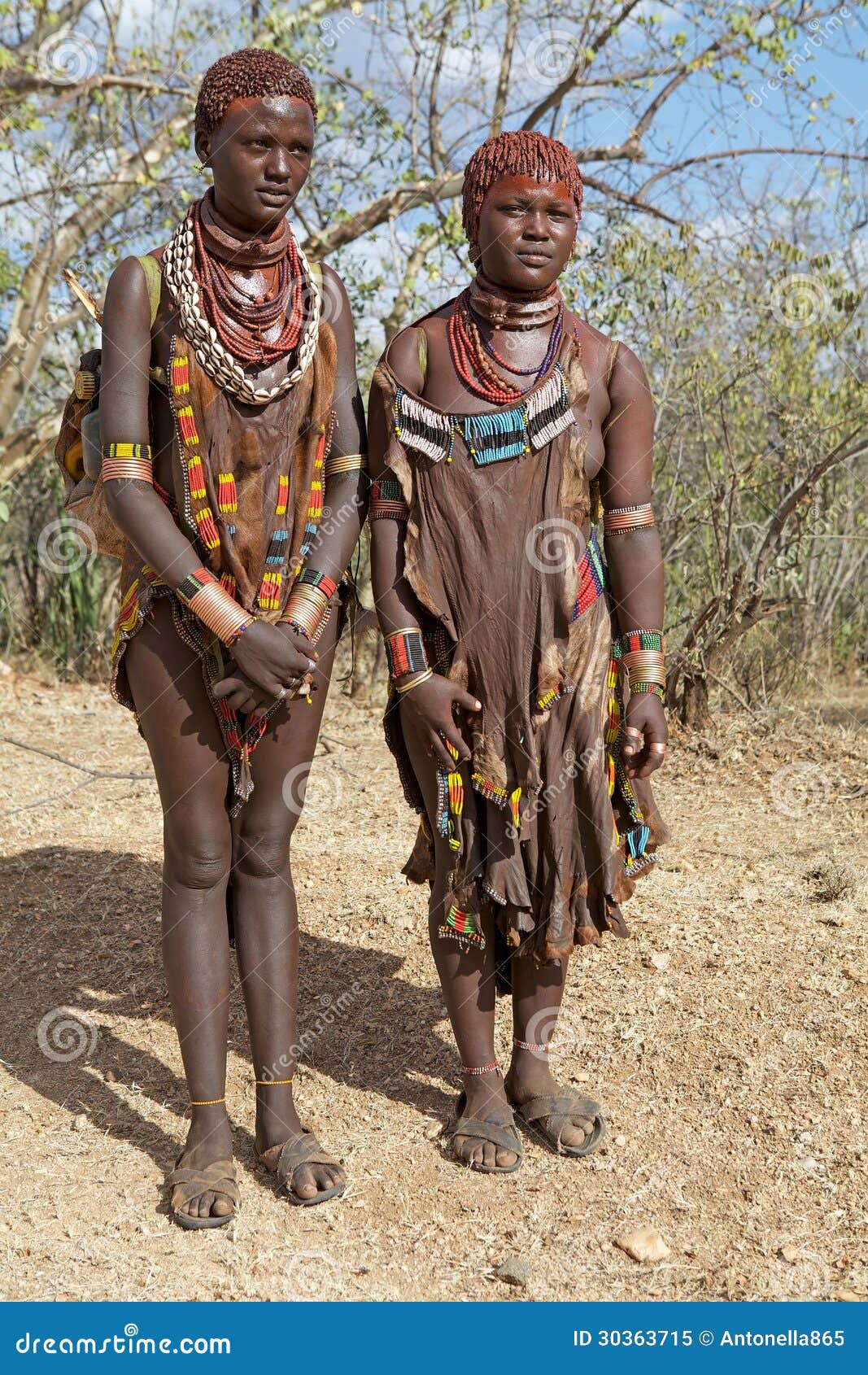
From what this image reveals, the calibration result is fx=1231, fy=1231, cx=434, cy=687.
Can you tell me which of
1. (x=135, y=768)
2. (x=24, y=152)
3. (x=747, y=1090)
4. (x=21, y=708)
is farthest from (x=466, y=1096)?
(x=24, y=152)

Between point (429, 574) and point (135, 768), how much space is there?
3.62m

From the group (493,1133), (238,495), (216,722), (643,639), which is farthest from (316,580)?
(493,1133)

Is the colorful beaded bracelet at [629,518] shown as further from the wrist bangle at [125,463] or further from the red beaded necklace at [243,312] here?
the wrist bangle at [125,463]

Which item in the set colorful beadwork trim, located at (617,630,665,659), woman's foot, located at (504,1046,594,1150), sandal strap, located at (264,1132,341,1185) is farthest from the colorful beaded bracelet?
sandal strap, located at (264,1132,341,1185)

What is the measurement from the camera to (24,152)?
6617 millimetres

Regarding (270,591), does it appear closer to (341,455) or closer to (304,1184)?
(341,455)

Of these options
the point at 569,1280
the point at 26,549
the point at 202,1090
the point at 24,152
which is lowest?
the point at 569,1280

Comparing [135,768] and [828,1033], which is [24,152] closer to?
[135,768]

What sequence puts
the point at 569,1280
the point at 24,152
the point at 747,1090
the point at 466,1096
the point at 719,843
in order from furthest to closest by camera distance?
1. the point at 24,152
2. the point at 719,843
3. the point at 747,1090
4. the point at 466,1096
5. the point at 569,1280

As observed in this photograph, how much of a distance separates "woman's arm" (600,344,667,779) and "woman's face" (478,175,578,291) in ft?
0.84

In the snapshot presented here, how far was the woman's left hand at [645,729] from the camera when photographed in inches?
97.6

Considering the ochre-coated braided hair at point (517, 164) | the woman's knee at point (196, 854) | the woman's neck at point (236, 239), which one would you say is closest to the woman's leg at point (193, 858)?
the woman's knee at point (196, 854)

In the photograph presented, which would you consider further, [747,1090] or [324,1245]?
[747,1090]

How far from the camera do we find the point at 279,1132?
2.54 meters
